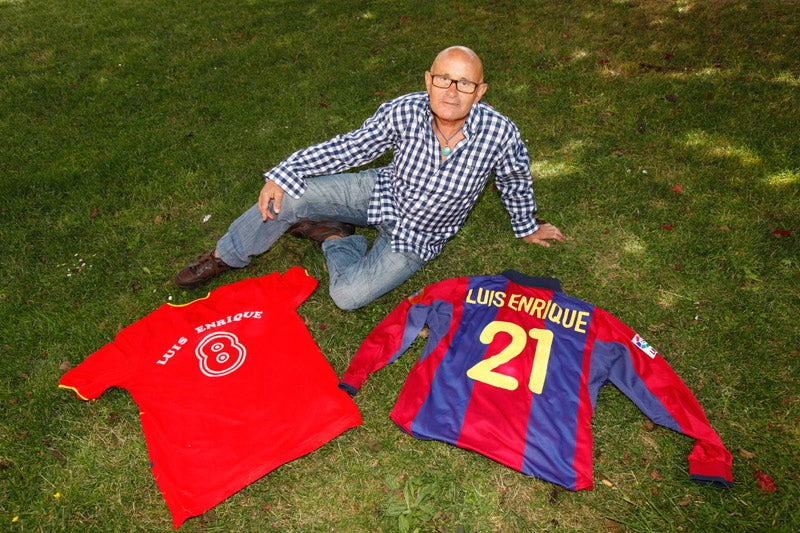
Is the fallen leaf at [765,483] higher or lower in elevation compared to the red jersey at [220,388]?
lower

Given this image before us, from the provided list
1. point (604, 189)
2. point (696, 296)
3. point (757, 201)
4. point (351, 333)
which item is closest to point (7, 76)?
point (351, 333)

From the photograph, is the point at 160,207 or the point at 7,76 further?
the point at 7,76

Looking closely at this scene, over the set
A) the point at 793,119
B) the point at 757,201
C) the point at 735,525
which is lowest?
the point at 735,525

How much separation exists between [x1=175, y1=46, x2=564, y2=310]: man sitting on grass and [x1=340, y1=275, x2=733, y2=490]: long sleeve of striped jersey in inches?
21.1

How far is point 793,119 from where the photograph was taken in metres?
5.12

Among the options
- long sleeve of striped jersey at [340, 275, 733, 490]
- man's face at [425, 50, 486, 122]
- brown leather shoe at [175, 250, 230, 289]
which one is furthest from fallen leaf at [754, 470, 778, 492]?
brown leather shoe at [175, 250, 230, 289]

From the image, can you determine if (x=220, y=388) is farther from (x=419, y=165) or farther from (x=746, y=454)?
(x=746, y=454)

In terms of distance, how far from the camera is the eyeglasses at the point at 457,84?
2982 mm

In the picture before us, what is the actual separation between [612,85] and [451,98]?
380 cm

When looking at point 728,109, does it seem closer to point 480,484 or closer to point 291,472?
point 480,484

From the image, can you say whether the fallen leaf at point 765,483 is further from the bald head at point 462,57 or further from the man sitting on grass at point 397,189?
the bald head at point 462,57

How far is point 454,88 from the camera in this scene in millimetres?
3008

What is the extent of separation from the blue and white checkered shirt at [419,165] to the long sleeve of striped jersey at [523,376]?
57 centimetres

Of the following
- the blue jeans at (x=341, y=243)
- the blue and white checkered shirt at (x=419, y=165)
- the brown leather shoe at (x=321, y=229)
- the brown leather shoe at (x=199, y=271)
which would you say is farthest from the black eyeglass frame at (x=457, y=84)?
the brown leather shoe at (x=199, y=271)
